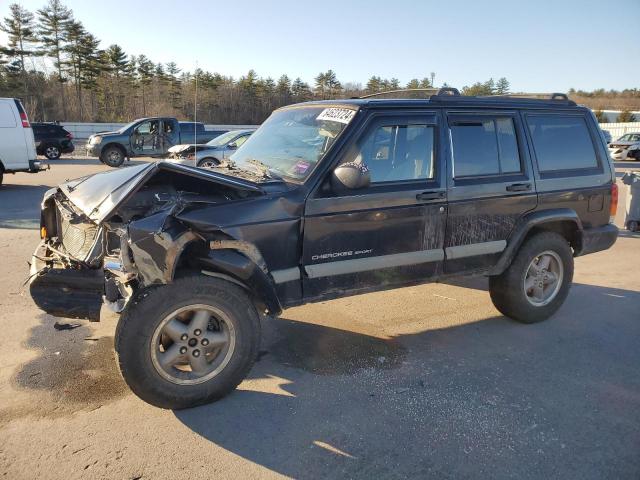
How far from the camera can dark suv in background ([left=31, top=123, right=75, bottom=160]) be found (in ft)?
74.0

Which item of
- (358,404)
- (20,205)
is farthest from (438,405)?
(20,205)

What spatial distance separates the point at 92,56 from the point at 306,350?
58778 millimetres

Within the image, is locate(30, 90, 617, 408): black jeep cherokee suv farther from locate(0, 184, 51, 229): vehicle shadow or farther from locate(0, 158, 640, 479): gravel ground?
locate(0, 184, 51, 229): vehicle shadow

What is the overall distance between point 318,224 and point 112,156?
18.9 m

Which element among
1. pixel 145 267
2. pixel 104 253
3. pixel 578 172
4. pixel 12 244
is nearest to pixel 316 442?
pixel 145 267

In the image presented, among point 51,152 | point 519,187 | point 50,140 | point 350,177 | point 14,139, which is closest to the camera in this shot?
point 350,177

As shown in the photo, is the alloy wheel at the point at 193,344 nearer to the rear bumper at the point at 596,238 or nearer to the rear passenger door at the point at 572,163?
the rear passenger door at the point at 572,163

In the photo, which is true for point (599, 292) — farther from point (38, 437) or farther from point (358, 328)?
point (38, 437)

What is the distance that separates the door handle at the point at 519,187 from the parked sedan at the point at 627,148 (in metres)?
28.3

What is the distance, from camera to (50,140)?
895 inches

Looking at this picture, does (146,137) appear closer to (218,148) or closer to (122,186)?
(218,148)

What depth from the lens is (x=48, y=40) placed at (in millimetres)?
51250

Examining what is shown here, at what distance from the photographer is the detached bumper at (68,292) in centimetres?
312

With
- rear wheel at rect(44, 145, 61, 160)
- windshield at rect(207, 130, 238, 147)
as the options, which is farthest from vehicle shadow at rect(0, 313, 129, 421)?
rear wheel at rect(44, 145, 61, 160)
